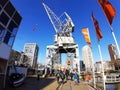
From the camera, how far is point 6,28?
50.8 feet

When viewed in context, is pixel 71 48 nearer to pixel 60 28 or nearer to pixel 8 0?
pixel 60 28

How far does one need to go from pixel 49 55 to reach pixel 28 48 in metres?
161

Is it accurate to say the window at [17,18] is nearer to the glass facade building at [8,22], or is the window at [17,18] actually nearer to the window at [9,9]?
the glass facade building at [8,22]

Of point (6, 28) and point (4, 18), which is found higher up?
point (4, 18)

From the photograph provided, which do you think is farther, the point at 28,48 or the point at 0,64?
the point at 28,48

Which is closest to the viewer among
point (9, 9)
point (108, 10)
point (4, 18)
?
point (108, 10)

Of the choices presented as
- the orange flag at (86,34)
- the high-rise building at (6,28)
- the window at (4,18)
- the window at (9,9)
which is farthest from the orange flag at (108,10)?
the orange flag at (86,34)

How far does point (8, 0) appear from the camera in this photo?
13.9m

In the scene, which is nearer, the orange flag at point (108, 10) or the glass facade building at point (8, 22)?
the orange flag at point (108, 10)

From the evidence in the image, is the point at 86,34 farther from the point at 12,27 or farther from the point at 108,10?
the point at 108,10

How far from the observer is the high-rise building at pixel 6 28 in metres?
14.2

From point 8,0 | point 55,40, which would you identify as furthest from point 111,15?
point 55,40

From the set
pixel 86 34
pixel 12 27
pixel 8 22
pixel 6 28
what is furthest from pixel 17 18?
pixel 86 34

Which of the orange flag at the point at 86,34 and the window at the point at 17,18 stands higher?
the window at the point at 17,18
